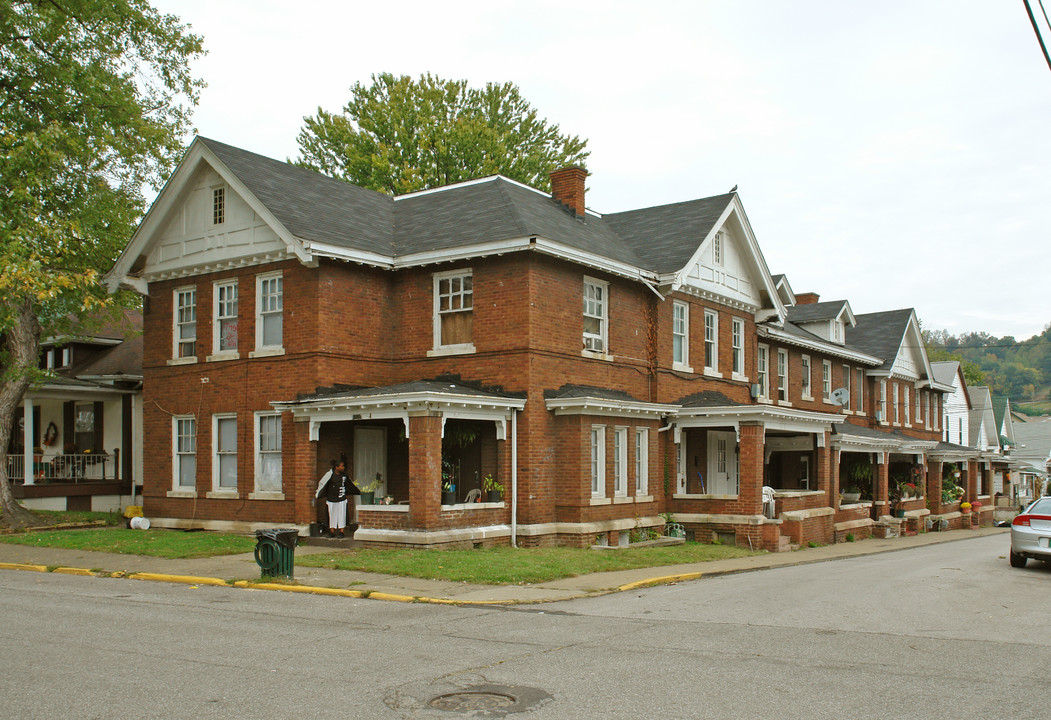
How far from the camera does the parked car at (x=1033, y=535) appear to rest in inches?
752

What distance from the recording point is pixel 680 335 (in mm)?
25734

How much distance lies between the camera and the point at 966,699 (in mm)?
7754

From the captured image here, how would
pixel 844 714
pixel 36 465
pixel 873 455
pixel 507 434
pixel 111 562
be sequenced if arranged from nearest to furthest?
pixel 844 714
pixel 111 562
pixel 507 434
pixel 36 465
pixel 873 455

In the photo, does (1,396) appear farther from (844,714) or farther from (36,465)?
(844,714)

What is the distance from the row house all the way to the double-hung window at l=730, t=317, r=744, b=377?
1.19 m

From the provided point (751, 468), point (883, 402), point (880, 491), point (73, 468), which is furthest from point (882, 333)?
point (73, 468)

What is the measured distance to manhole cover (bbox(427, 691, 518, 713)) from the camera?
747 cm

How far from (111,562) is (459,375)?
824 centimetres

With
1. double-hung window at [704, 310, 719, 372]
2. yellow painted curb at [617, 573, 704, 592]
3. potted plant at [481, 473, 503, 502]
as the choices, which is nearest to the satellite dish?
double-hung window at [704, 310, 719, 372]

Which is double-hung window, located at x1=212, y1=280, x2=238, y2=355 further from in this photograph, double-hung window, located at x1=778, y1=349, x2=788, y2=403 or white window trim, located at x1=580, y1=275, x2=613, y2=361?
double-hung window, located at x1=778, y1=349, x2=788, y2=403

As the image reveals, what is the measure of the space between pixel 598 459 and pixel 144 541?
32.8 feet

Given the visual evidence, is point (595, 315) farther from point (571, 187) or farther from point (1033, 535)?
point (1033, 535)

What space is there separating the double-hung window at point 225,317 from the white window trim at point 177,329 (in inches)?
25.2

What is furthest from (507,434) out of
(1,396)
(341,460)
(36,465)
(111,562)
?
(36,465)
